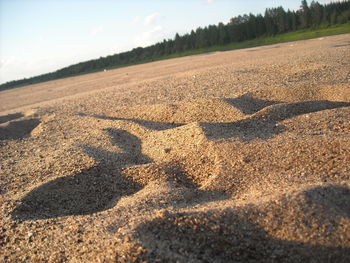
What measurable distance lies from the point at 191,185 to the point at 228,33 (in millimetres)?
50139

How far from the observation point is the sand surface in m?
2.38

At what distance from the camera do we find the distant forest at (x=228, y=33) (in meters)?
47.6

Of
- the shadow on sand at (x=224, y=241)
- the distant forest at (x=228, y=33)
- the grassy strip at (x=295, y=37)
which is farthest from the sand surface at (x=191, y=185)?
the distant forest at (x=228, y=33)

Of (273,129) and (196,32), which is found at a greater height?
(196,32)

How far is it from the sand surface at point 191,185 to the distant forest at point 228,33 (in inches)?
1661

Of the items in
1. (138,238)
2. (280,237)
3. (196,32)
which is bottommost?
(280,237)

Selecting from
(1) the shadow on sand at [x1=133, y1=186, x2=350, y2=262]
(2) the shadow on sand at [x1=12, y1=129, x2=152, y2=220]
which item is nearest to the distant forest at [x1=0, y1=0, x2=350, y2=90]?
(2) the shadow on sand at [x1=12, y1=129, x2=152, y2=220]

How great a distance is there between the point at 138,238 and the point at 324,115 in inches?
144

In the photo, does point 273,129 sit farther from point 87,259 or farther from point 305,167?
point 87,259

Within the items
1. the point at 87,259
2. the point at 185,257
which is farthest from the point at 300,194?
the point at 87,259

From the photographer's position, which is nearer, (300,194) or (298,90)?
(300,194)

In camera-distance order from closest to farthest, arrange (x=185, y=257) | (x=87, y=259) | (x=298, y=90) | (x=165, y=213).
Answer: (x=185, y=257)
(x=87, y=259)
(x=165, y=213)
(x=298, y=90)

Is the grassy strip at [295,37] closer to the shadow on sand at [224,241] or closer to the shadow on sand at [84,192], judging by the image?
the shadow on sand at [84,192]

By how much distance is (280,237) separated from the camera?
239 centimetres
